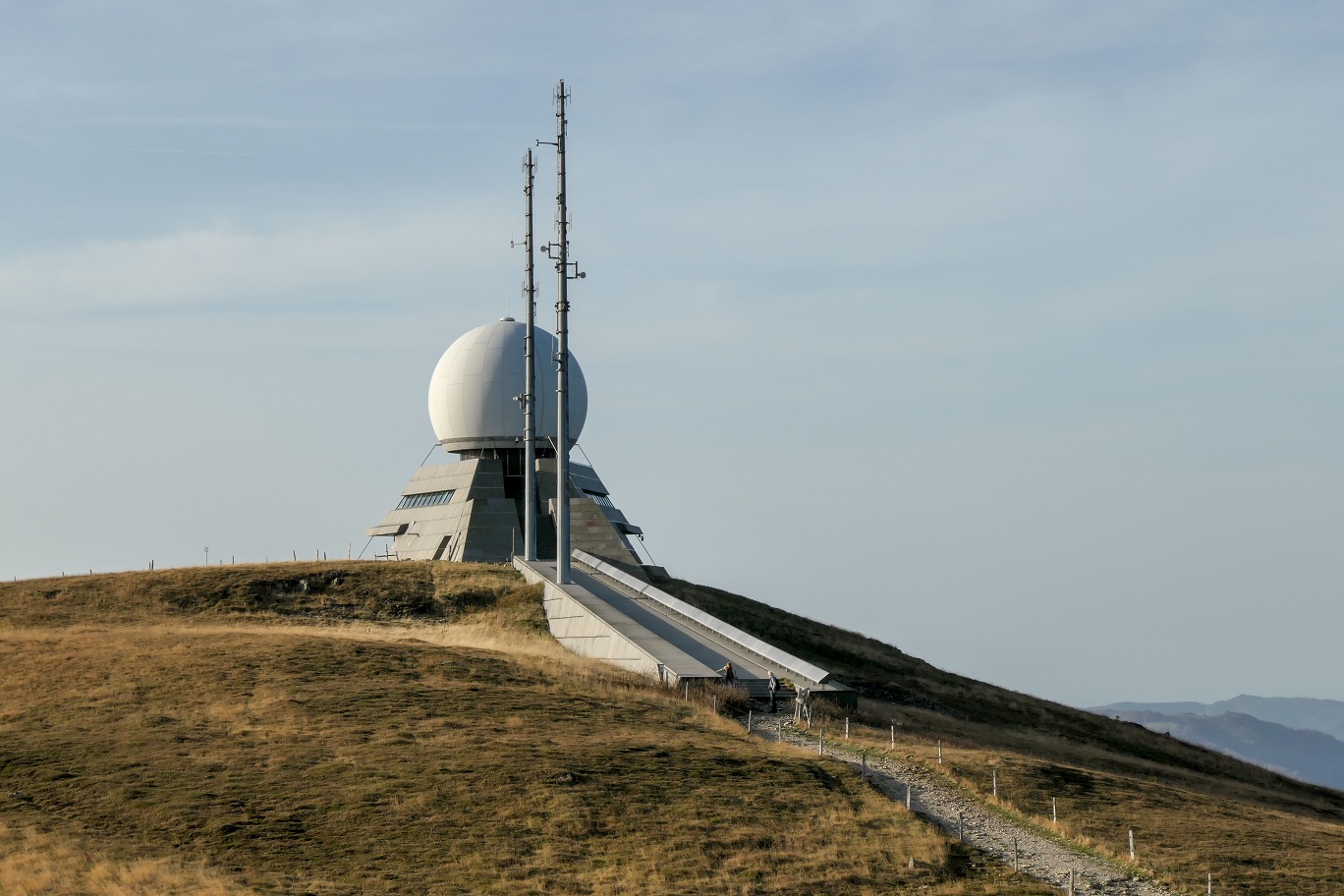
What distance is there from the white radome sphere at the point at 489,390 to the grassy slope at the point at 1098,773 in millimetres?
10952

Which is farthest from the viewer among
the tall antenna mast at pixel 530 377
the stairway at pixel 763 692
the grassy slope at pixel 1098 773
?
the tall antenna mast at pixel 530 377

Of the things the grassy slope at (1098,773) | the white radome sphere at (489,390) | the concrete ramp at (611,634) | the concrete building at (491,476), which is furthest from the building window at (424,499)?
the concrete ramp at (611,634)

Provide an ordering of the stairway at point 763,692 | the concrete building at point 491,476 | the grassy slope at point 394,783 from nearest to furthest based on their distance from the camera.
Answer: the grassy slope at point 394,783 → the stairway at point 763,692 → the concrete building at point 491,476

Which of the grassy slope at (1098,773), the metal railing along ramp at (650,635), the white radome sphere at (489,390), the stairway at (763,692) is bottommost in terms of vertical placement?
the grassy slope at (1098,773)

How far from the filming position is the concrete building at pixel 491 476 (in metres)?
65.3

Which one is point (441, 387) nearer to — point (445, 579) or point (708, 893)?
point (445, 579)

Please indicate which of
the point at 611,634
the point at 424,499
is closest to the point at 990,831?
the point at 611,634

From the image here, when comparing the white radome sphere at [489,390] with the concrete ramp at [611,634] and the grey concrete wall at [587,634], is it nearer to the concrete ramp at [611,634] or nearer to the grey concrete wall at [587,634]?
the concrete ramp at [611,634]

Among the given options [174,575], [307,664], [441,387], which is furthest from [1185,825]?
[441,387]

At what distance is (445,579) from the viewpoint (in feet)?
183

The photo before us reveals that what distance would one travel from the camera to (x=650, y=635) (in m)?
45.4

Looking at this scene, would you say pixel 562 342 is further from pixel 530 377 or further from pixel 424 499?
pixel 424 499

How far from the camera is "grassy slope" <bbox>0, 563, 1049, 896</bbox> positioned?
2408 cm

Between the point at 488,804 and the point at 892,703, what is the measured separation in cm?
2262
